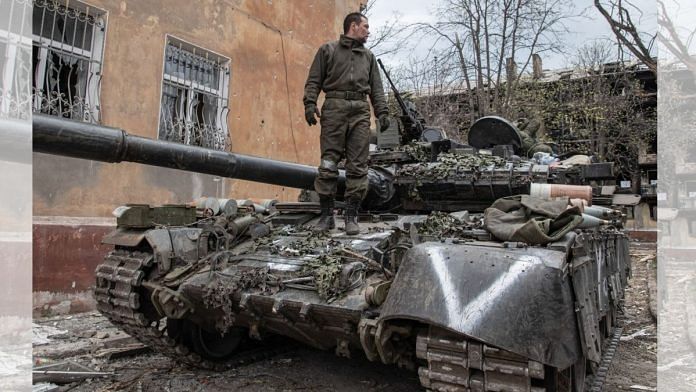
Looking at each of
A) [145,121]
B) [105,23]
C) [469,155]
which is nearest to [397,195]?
[469,155]

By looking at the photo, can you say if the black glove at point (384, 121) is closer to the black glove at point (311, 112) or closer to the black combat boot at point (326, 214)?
the black glove at point (311, 112)

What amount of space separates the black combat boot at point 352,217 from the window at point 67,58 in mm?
4168

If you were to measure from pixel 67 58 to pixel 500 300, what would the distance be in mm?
6505

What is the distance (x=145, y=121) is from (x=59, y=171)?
1.43 metres

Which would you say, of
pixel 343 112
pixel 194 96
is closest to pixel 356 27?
pixel 343 112

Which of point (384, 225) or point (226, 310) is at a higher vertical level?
point (384, 225)

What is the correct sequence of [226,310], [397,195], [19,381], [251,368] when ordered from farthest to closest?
[397,195] → [251,368] → [226,310] → [19,381]

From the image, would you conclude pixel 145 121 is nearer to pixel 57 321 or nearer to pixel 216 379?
pixel 57 321

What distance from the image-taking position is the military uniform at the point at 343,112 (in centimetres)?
484

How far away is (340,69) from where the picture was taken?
4930 millimetres

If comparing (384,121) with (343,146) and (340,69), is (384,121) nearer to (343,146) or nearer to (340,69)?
(343,146)

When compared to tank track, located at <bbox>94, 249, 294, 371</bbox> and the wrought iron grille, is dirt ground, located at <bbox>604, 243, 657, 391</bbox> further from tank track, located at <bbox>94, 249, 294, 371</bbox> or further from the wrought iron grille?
the wrought iron grille

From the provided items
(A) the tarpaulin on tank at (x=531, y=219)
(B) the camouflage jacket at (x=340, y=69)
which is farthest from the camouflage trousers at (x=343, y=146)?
(A) the tarpaulin on tank at (x=531, y=219)

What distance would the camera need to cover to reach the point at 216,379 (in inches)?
191
